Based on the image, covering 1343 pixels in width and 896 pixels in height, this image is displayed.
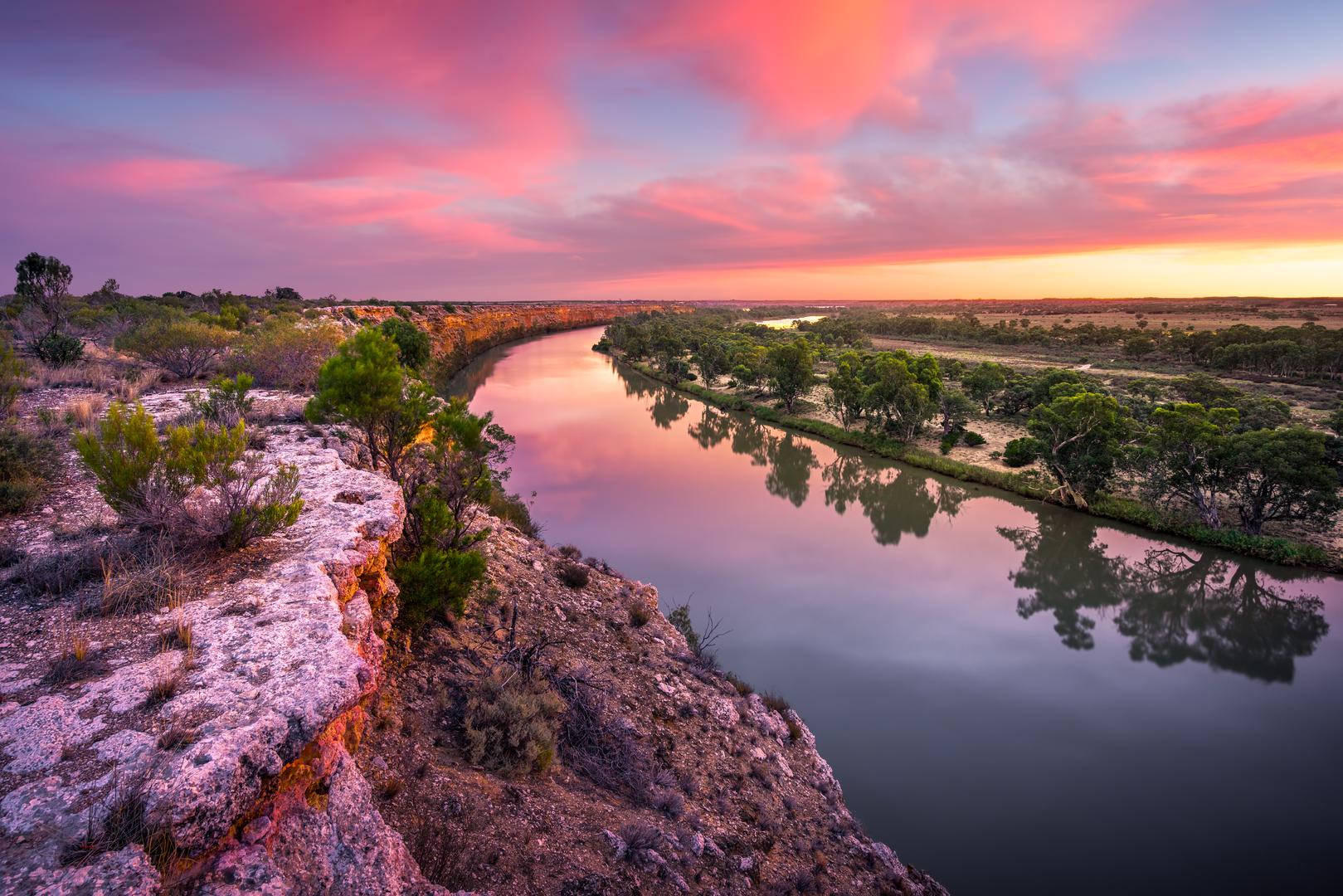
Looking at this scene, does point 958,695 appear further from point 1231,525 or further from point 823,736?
point 1231,525

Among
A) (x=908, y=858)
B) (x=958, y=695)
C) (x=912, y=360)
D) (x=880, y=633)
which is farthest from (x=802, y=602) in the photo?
(x=912, y=360)

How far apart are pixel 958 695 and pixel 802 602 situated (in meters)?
4.40

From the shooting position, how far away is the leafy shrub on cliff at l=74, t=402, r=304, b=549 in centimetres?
645

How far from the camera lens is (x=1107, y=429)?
72.9ft

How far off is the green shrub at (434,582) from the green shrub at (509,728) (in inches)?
64.1

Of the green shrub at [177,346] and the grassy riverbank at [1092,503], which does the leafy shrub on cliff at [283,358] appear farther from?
the grassy riverbank at [1092,503]

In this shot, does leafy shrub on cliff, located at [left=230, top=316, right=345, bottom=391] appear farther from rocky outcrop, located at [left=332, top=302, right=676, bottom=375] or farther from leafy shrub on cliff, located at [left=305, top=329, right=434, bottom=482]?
rocky outcrop, located at [left=332, top=302, right=676, bottom=375]

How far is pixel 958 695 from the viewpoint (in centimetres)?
1233

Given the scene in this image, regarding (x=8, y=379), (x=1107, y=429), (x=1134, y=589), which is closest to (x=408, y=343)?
(x=8, y=379)

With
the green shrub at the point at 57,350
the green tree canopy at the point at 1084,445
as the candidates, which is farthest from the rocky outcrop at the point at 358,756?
the green tree canopy at the point at 1084,445

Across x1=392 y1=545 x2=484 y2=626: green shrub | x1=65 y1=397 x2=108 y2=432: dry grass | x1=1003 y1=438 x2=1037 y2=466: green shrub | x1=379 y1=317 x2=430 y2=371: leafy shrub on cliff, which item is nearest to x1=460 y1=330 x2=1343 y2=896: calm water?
x1=1003 y1=438 x2=1037 y2=466: green shrub

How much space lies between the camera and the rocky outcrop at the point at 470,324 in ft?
189

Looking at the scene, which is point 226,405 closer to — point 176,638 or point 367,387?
point 367,387

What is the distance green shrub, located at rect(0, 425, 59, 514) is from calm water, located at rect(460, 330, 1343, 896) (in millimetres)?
11968
